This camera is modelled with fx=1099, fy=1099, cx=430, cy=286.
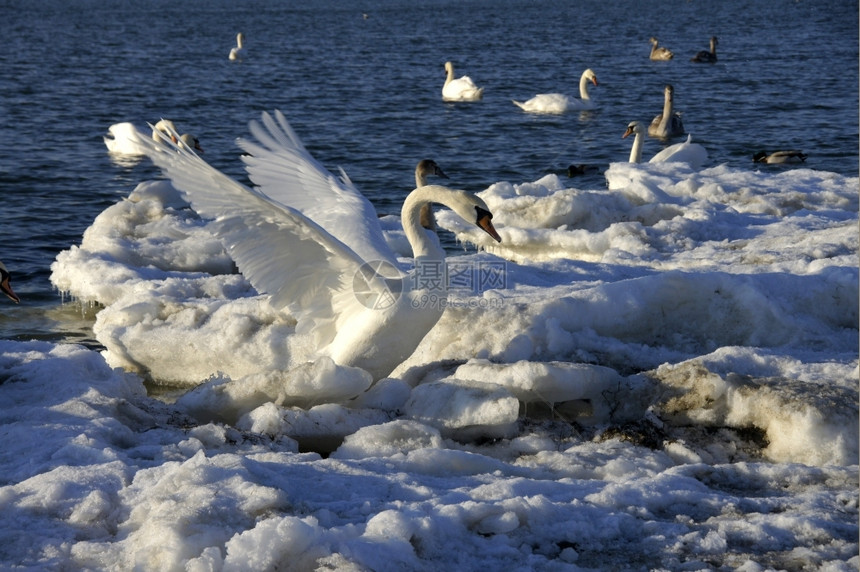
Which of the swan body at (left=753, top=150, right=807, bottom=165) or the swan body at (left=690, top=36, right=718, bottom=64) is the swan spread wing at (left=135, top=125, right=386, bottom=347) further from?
the swan body at (left=690, top=36, right=718, bottom=64)

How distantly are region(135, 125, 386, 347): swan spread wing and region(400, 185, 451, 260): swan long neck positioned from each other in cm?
37

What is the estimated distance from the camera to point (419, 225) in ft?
20.9

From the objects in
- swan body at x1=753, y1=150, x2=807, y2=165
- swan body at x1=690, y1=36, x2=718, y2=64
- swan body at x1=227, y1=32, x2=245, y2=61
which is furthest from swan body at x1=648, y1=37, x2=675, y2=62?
swan body at x1=753, y1=150, x2=807, y2=165

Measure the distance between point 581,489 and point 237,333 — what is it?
3373mm

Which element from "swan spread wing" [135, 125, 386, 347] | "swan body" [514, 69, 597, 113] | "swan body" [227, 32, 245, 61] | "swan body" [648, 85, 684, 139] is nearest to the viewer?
"swan spread wing" [135, 125, 386, 347]

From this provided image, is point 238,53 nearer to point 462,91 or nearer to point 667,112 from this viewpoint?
→ point 462,91

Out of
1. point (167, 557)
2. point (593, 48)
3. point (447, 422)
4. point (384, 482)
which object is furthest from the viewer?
point (593, 48)

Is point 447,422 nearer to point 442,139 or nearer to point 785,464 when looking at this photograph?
point 785,464

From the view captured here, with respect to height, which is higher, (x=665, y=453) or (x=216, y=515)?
(x=216, y=515)

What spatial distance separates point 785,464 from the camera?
499 cm

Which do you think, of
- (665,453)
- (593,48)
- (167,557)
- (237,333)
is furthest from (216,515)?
(593,48)

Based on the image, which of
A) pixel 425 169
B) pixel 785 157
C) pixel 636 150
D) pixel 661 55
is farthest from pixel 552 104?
pixel 425 169

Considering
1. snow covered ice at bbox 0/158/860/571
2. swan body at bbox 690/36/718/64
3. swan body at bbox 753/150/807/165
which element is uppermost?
swan body at bbox 690/36/718/64

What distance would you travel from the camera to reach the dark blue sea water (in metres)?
15.3
